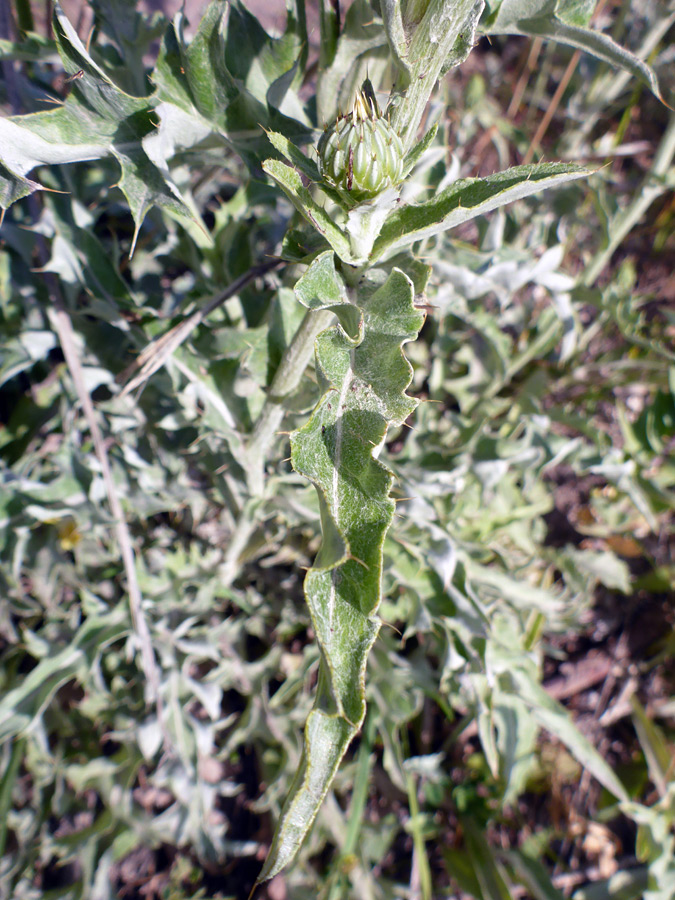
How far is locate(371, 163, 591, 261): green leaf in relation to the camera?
847mm

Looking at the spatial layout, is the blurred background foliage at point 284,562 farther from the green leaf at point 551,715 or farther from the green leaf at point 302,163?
the green leaf at point 302,163

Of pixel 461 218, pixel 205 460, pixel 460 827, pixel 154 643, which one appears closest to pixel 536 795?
pixel 460 827

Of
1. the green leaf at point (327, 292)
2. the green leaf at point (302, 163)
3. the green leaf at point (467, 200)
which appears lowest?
the green leaf at point (327, 292)

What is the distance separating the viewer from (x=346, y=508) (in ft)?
2.88

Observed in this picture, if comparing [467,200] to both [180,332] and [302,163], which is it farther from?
[180,332]

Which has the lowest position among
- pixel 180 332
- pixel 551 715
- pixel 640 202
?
pixel 551 715

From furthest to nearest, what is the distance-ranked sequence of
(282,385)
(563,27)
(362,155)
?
(282,385) < (563,27) < (362,155)

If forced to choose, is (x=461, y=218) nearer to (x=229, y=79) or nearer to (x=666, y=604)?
(x=229, y=79)

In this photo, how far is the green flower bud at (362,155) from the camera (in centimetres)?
86

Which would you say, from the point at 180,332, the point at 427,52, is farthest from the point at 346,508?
the point at 180,332

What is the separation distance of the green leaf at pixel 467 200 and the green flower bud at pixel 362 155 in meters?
0.08

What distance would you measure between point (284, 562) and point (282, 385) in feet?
4.81

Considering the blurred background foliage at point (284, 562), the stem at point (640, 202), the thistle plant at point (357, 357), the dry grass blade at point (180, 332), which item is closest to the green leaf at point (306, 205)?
the thistle plant at point (357, 357)

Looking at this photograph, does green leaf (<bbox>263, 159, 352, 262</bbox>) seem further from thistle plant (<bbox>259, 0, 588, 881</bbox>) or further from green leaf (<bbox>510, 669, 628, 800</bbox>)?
green leaf (<bbox>510, 669, 628, 800</bbox>)
